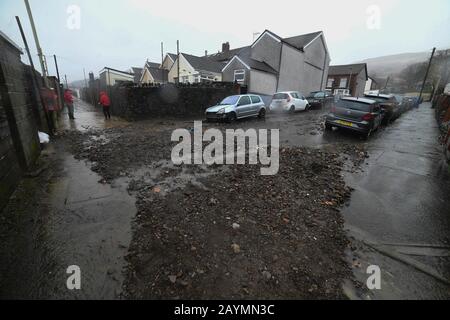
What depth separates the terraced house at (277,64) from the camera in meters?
21.9

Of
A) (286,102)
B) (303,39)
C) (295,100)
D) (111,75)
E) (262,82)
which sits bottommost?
(286,102)

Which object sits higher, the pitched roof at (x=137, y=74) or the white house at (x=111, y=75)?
the pitched roof at (x=137, y=74)

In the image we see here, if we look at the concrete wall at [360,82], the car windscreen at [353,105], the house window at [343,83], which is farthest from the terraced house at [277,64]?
the concrete wall at [360,82]

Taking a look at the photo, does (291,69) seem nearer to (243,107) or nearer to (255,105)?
(255,105)

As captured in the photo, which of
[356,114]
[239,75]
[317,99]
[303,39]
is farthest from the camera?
[303,39]

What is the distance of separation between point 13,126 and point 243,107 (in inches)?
403

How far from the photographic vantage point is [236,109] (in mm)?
12141

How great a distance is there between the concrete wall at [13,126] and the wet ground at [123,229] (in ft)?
1.18

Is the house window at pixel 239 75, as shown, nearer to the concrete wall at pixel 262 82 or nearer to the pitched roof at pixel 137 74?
the concrete wall at pixel 262 82

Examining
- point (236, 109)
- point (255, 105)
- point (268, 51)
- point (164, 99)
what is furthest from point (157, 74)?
point (236, 109)

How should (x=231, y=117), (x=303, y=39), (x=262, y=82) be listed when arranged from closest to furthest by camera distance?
(x=231, y=117), (x=262, y=82), (x=303, y=39)

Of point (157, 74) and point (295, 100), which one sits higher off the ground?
point (157, 74)

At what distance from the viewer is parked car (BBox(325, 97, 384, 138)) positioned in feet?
27.9
